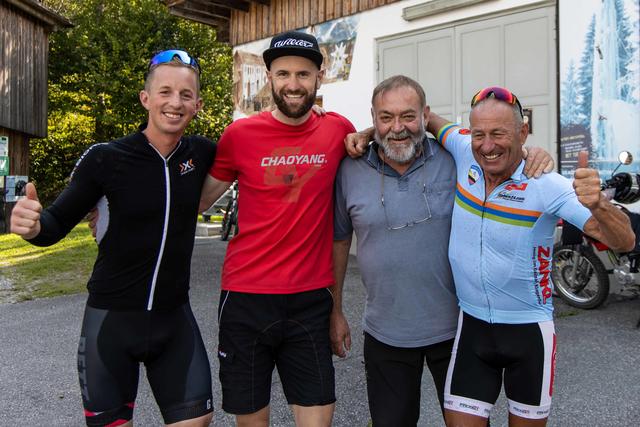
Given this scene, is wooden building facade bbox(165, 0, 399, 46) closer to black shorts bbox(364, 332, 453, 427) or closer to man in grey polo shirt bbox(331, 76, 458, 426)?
man in grey polo shirt bbox(331, 76, 458, 426)

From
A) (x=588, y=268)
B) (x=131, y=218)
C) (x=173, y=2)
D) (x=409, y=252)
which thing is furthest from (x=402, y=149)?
(x=173, y=2)

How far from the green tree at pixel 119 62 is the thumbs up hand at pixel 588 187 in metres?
25.5

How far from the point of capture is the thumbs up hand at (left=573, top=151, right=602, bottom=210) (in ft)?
7.24

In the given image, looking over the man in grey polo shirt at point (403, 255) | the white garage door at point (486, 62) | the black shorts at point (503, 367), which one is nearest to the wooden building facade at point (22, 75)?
the white garage door at point (486, 62)

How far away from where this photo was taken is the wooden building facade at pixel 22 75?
20359 mm

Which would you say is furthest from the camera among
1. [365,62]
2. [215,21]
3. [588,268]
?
[215,21]

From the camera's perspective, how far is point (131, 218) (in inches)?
105

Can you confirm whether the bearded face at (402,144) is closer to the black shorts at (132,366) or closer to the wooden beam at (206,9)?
the black shorts at (132,366)

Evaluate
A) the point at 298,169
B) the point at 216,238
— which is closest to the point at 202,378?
the point at 298,169

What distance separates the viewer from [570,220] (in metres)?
2.40

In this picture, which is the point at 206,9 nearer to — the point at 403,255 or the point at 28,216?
the point at 28,216

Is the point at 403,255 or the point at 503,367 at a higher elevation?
the point at 403,255

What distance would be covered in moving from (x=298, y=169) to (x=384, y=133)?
469 millimetres

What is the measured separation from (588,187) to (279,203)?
1417 millimetres
